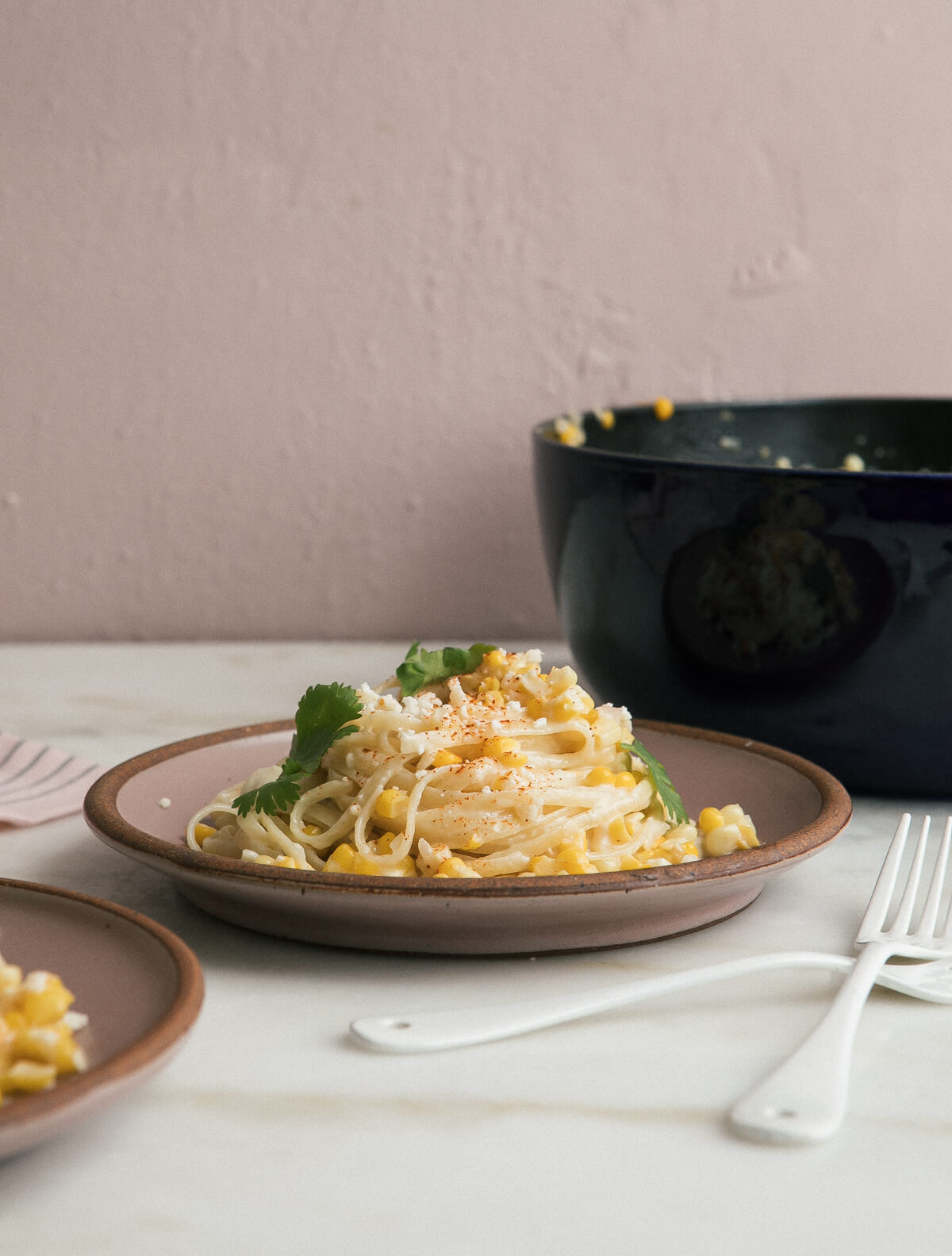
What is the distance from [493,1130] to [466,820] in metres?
0.35

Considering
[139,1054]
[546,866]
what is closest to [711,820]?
[546,866]

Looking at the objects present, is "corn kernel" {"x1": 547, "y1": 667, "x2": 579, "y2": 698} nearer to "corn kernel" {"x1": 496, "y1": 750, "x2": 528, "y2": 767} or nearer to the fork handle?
"corn kernel" {"x1": 496, "y1": 750, "x2": 528, "y2": 767}

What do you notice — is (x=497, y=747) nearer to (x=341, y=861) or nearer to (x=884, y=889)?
(x=341, y=861)

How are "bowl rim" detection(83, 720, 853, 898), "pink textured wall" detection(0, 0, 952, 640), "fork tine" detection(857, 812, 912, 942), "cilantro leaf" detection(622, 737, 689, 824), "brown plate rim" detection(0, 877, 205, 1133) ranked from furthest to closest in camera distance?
"pink textured wall" detection(0, 0, 952, 640)
"cilantro leaf" detection(622, 737, 689, 824)
"fork tine" detection(857, 812, 912, 942)
"bowl rim" detection(83, 720, 853, 898)
"brown plate rim" detection(0, 877, 205, 1133)

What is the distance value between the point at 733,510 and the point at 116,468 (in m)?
1.14

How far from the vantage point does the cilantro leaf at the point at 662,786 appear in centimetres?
114

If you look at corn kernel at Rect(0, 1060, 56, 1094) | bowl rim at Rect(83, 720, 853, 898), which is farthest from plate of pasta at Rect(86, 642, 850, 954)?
corn kernel at Rect(0, 1060, 56, 1094)

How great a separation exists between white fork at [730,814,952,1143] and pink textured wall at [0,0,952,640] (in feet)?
4.28

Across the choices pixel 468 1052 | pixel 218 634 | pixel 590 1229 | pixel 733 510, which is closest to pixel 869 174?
pixel 733 510

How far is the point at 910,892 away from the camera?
108 cm

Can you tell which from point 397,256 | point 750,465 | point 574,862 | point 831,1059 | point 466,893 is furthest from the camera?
point 397,256

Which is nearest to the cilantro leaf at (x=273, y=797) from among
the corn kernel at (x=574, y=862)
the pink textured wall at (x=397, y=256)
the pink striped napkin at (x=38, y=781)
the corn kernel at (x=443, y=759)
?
the corn kernel at (x=443, y=759)

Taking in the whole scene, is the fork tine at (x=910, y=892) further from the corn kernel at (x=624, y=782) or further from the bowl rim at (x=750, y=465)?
the bowl rim at (x=750, y=465)

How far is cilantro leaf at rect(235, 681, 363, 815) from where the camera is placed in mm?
1091
